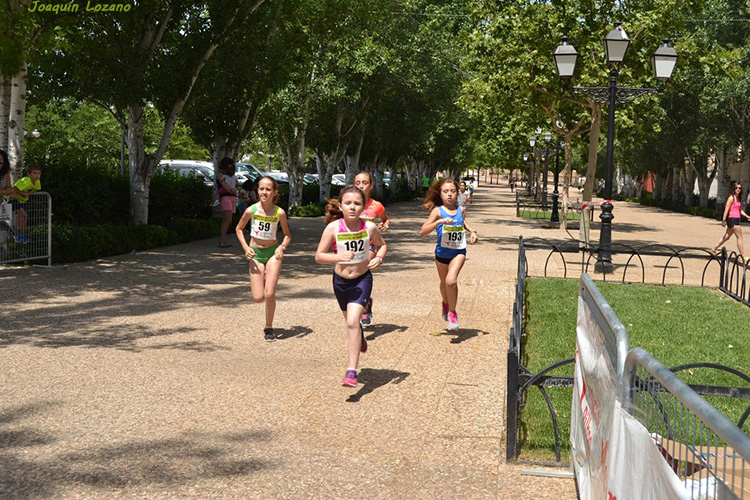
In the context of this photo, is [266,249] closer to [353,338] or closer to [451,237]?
[451,237]

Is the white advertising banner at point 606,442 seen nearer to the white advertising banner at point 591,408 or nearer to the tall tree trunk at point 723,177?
the white advertising banner at point 591,408

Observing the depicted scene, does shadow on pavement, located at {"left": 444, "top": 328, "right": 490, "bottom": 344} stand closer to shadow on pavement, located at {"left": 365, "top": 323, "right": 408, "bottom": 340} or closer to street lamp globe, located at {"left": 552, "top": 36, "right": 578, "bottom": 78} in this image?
shadow on pavement, located at {"left": 365, "top": 323, "right": 408, "bottom": 340}

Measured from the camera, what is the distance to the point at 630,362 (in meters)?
2.64

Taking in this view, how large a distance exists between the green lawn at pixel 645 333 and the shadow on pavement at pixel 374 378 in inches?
41.7

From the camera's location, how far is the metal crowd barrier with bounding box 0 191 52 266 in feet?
43.1

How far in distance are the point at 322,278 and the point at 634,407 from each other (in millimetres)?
10699

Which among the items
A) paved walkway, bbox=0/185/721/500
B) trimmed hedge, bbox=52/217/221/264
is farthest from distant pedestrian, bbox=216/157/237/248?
paved walkway, bbox=0/185/721/500

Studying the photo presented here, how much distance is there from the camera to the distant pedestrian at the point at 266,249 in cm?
818

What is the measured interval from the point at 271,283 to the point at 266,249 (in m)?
0.48

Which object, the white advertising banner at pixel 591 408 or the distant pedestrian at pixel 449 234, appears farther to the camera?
the distant pedestrian at pixel 449 234

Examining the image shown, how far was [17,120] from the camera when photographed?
1433 cm

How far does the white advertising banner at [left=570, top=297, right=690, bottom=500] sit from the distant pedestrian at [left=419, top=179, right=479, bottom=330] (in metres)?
3.96

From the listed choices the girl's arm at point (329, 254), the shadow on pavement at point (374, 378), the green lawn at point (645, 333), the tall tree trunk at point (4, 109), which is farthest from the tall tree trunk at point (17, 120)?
the shadow on pavement at point (374, 378)

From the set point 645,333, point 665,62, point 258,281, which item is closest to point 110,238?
point 258,281
